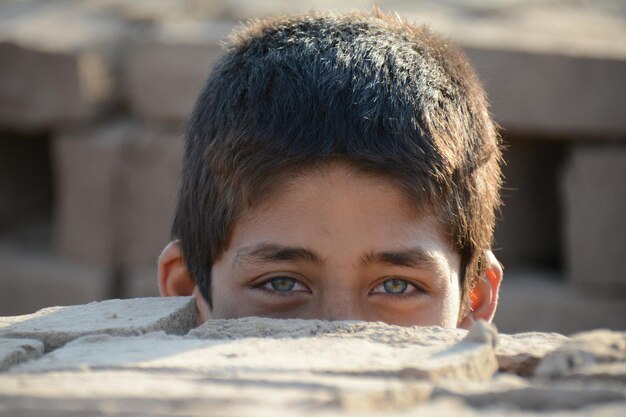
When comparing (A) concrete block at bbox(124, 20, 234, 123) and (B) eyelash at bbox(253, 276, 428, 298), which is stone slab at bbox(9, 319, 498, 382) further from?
(A) concrete block at bbox(124, 20, 234, 123)

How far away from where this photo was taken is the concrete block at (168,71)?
4.50m

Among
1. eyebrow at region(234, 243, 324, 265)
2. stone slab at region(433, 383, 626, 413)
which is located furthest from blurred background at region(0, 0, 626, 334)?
stone slab at region(433, 383, 626, 413)

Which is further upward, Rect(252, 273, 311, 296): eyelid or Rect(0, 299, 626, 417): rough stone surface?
Rect(252, 273, 311, 296): eyelid

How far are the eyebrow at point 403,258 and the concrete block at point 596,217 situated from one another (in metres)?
2.36

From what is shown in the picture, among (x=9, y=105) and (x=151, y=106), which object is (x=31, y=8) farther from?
(x=151, y=106)

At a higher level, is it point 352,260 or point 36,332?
point 352,260

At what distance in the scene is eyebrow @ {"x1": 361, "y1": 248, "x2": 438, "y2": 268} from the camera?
2219mm

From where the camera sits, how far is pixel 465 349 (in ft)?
5.22

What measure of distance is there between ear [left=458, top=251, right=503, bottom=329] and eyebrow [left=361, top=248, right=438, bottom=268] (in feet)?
1.21

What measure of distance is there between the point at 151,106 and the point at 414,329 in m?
3.06

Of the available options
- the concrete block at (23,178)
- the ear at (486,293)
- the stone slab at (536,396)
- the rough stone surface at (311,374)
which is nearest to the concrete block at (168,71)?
the concrete block at (23,178)

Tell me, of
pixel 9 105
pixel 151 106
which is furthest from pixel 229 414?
pixel 9 105

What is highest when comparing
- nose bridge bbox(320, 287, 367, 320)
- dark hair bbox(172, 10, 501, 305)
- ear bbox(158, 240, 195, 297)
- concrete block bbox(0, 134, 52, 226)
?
concrete block bbox(0, 134, 52, 226)

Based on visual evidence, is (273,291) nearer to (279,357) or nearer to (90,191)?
(279,357)
